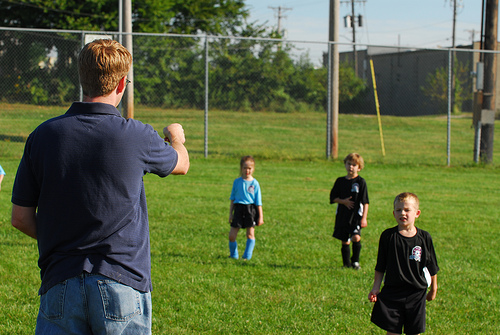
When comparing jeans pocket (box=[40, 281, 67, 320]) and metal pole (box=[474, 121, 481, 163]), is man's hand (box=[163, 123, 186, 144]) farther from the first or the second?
metal pole (box=[474, 121, 481, 163])

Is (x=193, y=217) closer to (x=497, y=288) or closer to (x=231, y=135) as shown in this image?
(x=497, y=288)

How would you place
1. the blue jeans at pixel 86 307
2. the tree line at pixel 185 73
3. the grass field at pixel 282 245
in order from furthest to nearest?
the tree line at pixel 185 73 < the grass field at pixel 282 245 < the blue jeans at pixel 86 307

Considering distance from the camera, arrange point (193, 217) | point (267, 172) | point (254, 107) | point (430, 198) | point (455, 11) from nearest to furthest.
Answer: point (193, 217) < point (430, 198) < point (267, 172) < point (254, 107) < point (455, 11)

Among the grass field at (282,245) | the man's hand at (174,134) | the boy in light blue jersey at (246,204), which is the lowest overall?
the grass field at (282,245)

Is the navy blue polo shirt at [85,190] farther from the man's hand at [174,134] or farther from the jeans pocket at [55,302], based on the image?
the man's hand at [174,134]

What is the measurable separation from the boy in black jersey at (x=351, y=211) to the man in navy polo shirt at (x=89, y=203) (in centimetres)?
437

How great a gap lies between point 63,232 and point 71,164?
264 mm

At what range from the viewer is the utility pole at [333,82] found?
14484 millimetres

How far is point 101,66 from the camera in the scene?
2160 mm

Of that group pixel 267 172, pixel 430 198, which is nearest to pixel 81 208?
pixel 430 198

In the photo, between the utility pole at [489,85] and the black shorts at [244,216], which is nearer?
the black shorts at [244,216]

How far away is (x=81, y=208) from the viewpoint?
2162mm

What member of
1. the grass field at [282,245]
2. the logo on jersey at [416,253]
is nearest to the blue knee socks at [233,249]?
the grass field at [282,245]

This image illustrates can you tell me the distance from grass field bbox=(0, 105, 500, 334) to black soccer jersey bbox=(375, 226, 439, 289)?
883 mm
